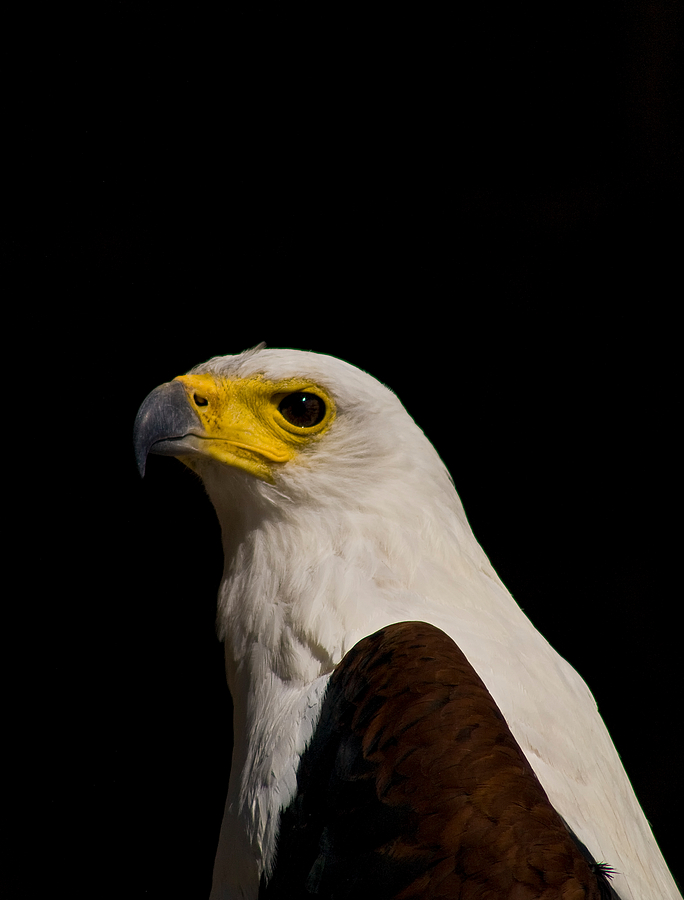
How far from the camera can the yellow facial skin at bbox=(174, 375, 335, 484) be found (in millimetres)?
2275

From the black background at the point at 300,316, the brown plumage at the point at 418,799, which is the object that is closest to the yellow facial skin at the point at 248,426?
the brown plumage at the point at 418,799

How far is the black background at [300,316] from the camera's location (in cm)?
343

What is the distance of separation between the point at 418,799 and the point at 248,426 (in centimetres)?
111

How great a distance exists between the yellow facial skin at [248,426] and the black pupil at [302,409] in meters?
0.01

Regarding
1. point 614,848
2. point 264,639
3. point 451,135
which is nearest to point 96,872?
point 264,639

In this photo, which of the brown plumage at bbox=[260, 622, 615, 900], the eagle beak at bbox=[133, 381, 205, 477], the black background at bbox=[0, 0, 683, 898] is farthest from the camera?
the black background at bbox=[0, 0, 683, 898]

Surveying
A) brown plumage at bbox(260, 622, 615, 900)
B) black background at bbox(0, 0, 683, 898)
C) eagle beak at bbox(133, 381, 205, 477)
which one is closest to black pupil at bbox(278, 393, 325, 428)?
eagle beak at bbox(133, 381, 205, 477)

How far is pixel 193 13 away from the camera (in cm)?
330

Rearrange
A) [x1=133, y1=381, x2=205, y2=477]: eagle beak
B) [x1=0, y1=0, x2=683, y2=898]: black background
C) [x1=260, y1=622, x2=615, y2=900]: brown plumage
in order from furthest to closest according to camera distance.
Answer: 1. [x1=0, y1=0, x2=683, y2=898]: black background
2. [x1=133, y1=381, x2=205, y2=477]: eagle beak
3. [x1=260, y1=622, x2=615, y2=900]: brown plumage

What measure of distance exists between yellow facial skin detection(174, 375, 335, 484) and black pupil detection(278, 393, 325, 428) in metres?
0.01

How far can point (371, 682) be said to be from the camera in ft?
5.51

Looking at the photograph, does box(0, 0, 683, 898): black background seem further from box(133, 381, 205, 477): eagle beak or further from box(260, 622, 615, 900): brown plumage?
box(260, 622, 615, 900): brown plumage

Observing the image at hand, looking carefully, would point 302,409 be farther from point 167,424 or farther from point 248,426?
point 167,424

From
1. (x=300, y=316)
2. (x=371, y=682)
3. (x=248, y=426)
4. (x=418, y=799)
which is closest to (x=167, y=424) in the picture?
(x=248, y=426)
